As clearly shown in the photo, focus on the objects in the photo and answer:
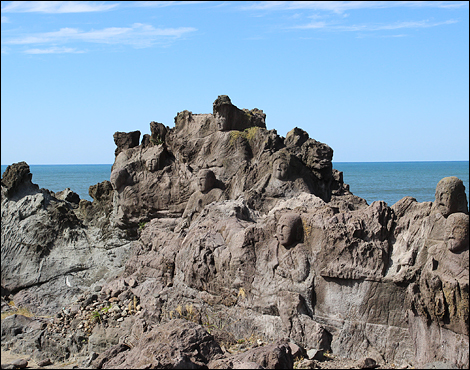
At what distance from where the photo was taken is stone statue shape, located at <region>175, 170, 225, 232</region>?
12594mm

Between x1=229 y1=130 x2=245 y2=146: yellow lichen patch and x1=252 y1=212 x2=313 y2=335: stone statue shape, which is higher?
x1=229 y1=130 x2=245 y2=146: yellow lichen patch

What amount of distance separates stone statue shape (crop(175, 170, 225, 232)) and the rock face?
0.04 meters

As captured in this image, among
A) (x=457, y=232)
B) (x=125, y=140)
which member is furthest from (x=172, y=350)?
(x=125, y=140)

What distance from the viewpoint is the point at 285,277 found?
28.3ft

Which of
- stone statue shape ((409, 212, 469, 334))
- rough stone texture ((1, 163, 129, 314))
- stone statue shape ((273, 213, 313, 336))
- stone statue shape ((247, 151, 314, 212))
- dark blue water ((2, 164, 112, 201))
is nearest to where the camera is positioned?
stone statue shape ((409, 212, 469, 334))

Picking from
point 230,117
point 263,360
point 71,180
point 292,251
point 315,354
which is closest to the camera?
point 263,360

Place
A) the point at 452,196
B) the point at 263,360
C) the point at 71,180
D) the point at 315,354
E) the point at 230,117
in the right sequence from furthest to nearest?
the point at 71,180 < the point at 230,117 < the point at 315,354 < the point at 452,196 < the point at 263,360

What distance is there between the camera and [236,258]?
9.16 metres

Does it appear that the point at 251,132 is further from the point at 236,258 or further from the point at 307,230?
the point at 307,230

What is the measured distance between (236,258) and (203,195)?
12.6 feet

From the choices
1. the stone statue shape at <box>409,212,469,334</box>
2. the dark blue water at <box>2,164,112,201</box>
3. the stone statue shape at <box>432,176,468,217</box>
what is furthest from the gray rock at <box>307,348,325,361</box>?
the dark blue water at <box>2,164,112,201</box>

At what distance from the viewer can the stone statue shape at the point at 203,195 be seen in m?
12.6

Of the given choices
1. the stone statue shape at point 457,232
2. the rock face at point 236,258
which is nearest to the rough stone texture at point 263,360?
the rock face at point 236,258

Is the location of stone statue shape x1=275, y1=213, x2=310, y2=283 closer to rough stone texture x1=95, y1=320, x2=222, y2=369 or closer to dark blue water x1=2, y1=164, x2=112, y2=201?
rough stone texture x1=95, y1=320, x2=222, y2=369
